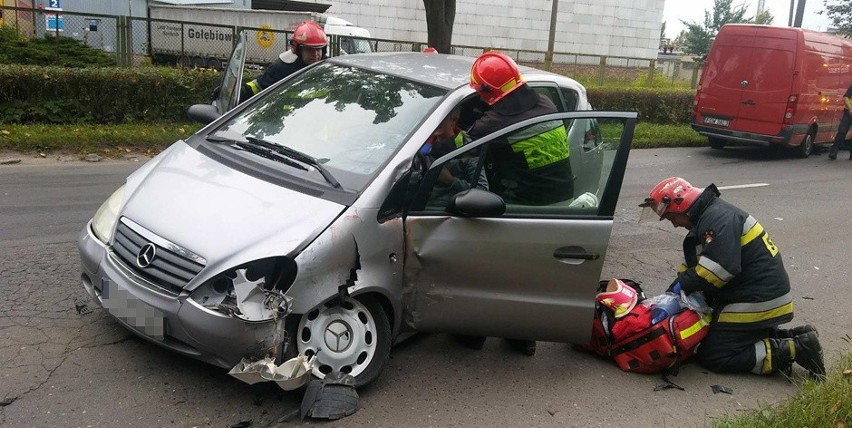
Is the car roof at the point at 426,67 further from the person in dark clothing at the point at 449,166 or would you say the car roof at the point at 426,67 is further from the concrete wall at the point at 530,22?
the concrete wall at the point at 530,22

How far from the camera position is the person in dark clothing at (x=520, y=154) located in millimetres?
3955

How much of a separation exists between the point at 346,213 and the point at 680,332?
2183 millimetres

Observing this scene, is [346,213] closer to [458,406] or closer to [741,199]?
[458,406]

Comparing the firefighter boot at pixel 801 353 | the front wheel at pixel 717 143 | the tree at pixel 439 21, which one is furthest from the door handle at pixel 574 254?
the front wheel at pixel 717 143

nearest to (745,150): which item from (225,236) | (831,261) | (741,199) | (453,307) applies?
(741,199)

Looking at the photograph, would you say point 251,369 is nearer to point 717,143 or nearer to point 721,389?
point 721,389

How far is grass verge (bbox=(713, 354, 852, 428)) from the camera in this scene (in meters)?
3.42

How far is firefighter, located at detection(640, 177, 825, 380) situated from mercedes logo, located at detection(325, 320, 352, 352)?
6.71 feet

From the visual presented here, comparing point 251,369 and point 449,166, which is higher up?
point 449,166

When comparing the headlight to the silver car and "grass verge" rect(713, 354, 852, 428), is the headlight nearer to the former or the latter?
the silver car

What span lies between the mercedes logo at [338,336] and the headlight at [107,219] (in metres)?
1.18

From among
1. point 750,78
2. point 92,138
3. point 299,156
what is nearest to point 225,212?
point 299,156

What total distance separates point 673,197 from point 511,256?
3.85ft

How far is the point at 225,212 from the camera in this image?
338 centimetres
